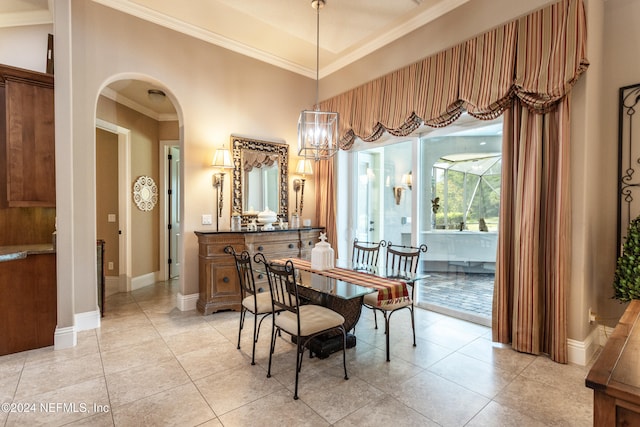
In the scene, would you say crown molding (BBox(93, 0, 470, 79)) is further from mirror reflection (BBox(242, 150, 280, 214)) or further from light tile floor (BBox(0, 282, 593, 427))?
light tile floor (BBox(0, 282, 593, 427))

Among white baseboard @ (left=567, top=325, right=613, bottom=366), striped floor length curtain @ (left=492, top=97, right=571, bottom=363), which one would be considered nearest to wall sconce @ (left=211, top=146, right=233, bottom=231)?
striped floor length curtain @ (left=492, top=97, right=571, bottom=363)

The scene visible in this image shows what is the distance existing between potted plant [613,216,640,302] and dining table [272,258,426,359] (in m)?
1.59

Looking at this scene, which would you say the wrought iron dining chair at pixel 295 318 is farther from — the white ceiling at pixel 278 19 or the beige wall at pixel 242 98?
the white ceiling at pixel 278 19

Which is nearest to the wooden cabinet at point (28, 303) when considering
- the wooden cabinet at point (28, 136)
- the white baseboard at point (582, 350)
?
the wooden cabinet at point (28, 136)

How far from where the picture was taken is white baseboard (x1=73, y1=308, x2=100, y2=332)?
331cm

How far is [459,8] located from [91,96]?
4055 mm

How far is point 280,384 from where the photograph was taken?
2.33m

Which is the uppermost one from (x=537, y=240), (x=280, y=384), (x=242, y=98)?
(x=242, y=98)

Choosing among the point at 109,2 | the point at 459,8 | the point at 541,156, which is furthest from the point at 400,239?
the point at 109,2

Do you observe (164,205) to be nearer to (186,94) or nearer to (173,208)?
(173,208)

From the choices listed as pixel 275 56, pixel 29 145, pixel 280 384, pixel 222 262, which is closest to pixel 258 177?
pixel 222 262

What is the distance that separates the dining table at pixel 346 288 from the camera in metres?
2.39

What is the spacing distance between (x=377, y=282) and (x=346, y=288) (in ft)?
1.02

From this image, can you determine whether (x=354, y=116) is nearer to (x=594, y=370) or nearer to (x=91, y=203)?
(x=91, y=203)
